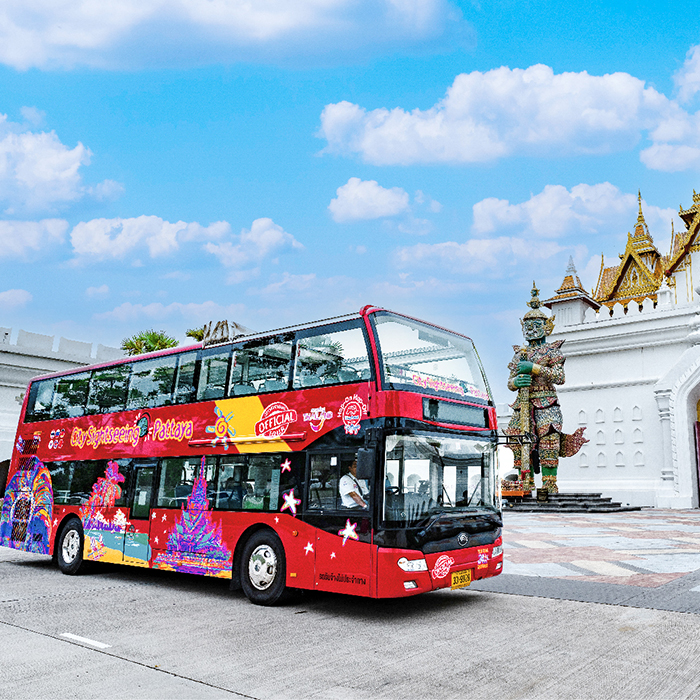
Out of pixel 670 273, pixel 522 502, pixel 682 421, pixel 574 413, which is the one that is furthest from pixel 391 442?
pixel 670 273

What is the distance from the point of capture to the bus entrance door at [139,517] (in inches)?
351

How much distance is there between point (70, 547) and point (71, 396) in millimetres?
2434

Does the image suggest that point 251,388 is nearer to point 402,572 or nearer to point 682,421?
point 402,572

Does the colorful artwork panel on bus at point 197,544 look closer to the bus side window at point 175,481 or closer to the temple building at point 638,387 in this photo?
the bus side window at point 175,481

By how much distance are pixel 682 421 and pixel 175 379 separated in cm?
1939

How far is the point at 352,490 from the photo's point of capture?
22.1 feet

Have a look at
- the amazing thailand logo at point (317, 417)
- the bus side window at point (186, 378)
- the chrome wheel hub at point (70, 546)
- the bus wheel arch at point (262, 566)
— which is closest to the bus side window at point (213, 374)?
the bus side window at point (186, 378)

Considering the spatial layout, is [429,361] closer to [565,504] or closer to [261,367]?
[261,367]

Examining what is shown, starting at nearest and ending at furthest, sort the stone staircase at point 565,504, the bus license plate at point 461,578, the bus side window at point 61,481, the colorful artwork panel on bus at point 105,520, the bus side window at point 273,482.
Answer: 1. the bus license plate at point 461,578
2. the bus side window at point 273,482
3. the colorful artwork panel on bus at point 105,520
4. the bus side window at point 61,481
5. the stone staircase at point 565,504

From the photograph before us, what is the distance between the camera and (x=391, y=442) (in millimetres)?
6543

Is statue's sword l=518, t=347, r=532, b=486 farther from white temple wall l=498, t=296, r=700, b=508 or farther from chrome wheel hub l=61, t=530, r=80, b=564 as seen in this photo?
chrome wheel hub l=61, t=530, r=80, b=564

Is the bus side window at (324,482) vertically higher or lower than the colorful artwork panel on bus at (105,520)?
higher

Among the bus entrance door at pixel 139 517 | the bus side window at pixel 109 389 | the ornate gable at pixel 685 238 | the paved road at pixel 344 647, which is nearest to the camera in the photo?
the paved road at pixel 344 647

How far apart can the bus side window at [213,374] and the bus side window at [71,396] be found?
115 inches
